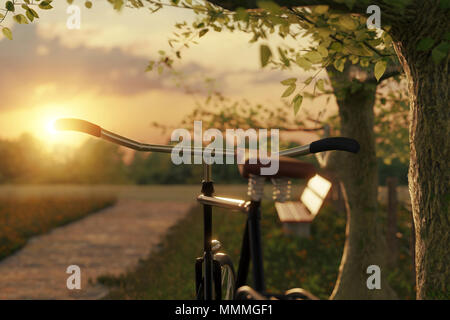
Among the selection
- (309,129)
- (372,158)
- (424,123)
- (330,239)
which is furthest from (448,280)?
(330,239)

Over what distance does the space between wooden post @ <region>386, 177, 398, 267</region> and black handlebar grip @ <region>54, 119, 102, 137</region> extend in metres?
7.77

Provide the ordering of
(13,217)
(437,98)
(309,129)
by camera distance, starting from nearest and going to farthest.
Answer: (437,98) → (309,129) → (13,217)

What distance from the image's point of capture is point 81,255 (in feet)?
33.4

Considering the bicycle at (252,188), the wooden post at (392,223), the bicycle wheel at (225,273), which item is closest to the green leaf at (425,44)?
the bicycle at (252,188)

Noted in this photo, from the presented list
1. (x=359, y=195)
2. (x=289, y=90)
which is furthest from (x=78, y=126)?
(x=359, y=195)

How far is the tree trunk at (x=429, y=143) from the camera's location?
329 centimetres

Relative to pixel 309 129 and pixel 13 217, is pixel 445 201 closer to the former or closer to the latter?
pixel 309 129

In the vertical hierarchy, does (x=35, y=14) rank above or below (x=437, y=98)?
above

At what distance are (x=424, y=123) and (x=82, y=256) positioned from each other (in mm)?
8095

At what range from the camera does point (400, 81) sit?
255 inches

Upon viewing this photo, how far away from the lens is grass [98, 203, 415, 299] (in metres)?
7.71

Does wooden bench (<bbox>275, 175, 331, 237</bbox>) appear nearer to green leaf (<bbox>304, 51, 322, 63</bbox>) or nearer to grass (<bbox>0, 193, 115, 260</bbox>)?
green leaf (<bbox>304, 51, 322, 63</bbox>)

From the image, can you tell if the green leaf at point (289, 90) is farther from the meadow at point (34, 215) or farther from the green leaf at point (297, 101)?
the meadow at point (34, 215)

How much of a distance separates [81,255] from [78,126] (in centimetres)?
792
